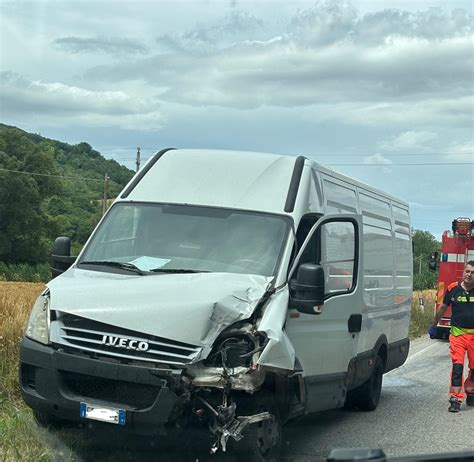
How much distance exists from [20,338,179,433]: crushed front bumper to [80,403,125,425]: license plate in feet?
0.12

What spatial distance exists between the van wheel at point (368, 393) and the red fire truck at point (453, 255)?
10521 mm

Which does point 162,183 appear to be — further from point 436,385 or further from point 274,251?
point 436,385

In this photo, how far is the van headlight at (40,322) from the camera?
5600 millimetres

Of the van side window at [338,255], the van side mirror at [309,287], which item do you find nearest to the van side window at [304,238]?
the van side window at [338,255]

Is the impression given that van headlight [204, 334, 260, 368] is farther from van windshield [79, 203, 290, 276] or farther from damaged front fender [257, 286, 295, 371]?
van windshield [79, 203, 290, 276]

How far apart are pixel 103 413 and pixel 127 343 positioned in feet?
1.62

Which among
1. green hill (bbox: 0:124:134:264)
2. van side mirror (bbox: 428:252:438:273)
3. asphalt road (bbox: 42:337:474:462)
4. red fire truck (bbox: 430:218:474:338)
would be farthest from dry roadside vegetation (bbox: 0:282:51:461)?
green hill (bbox: 0:124:134:264)

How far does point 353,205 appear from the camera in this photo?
8398 millimetres

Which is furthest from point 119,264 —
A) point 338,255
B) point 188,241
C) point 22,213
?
point 22,213

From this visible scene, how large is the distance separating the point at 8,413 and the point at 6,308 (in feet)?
8.15

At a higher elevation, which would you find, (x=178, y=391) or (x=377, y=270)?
(x=377, y=270)

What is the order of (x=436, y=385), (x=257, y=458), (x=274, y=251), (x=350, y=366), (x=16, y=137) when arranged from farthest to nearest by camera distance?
(x=16, y=137) → (x=436, y=385) → (x=350, y=366) → (x=274, y=251) → (x=257, y=458)

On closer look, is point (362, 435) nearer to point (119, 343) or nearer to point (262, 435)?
point (262, 435)

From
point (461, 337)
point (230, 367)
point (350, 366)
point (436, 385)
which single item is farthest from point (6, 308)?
point (436, 385)
